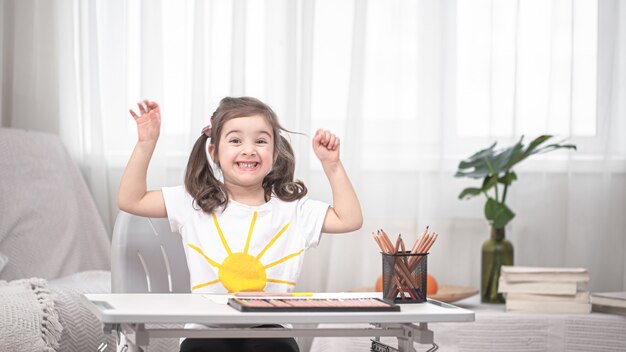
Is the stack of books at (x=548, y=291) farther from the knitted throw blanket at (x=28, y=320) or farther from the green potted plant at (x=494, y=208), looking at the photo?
the knitted throw blanket at (x=28, y=320)

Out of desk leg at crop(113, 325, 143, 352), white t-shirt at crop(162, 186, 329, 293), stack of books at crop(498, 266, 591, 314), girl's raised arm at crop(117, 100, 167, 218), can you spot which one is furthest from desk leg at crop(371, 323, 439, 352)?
stack of books at crop(498, 266, 591, 314)

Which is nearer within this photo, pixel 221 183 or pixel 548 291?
pixel 221 183

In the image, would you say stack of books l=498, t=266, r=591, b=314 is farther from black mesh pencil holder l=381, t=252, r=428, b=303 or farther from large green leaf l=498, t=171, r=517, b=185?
black mesh pencil holder l=381, t=252, r=428, b=303

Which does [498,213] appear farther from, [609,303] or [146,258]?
[146,258]

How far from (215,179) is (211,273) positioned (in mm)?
212

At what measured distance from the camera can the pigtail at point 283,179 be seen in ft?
5.90

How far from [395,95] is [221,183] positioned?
125 centimetres

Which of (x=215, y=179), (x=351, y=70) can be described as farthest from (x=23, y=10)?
(x=215, y=179)

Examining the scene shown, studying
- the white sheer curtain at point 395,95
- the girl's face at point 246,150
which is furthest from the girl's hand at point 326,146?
the white sheer curtain at point 395,95

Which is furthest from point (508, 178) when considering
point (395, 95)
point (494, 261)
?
point (395, 95)

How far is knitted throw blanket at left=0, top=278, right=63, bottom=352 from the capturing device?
185cm

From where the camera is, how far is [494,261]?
8.66 feet

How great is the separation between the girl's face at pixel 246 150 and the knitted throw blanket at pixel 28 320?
1.75ft

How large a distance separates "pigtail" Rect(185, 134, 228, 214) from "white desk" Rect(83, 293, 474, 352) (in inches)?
12.4
